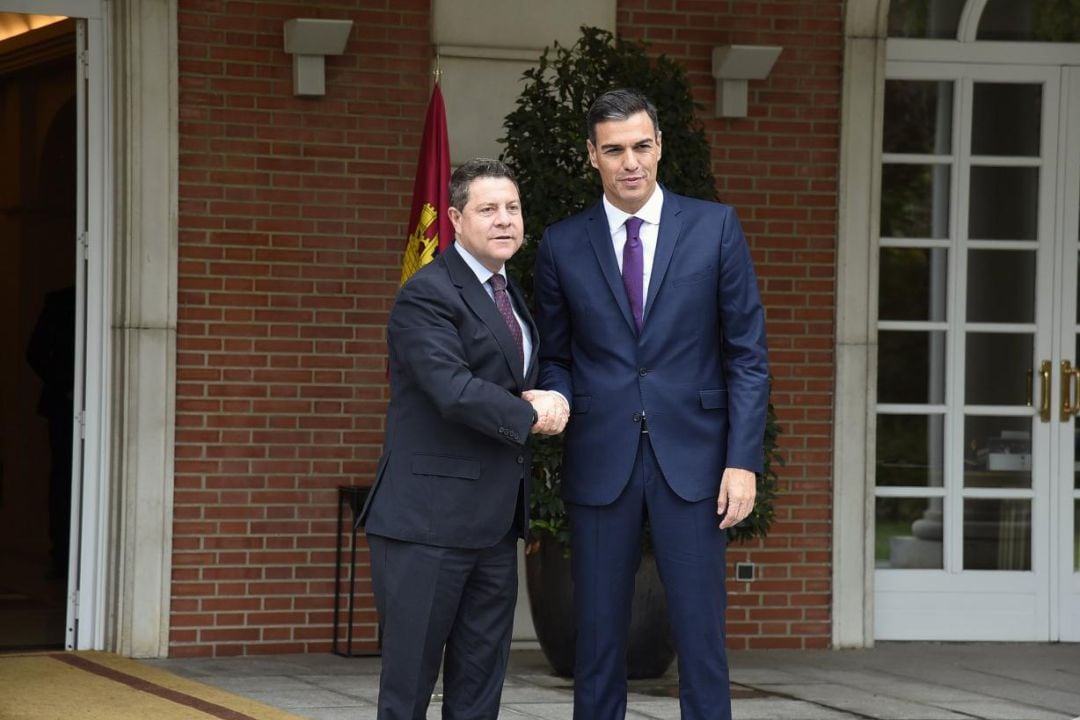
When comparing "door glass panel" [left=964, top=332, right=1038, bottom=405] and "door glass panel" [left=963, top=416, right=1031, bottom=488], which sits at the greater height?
"door glass panel" [left=964, top=332, right=1038, bottom=405]

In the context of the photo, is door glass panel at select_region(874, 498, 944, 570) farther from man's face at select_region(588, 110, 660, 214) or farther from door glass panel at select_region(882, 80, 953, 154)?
man's face at select_region(588, 110, 660, 214)

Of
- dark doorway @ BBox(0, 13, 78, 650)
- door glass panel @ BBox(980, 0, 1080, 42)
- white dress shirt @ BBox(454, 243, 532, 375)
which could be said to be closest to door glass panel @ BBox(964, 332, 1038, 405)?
door glass panel @ BBox(980, 0, 1080, 42)

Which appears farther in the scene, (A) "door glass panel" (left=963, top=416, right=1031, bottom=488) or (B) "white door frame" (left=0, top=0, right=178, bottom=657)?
(A) "door glass panel" (left=963, top=416, right=1031, bottom=488)

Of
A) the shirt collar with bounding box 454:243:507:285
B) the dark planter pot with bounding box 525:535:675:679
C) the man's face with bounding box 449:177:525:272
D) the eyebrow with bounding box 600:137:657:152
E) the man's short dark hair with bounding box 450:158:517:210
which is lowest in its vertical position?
the dark planter pot with bounding box 525:535:675:679

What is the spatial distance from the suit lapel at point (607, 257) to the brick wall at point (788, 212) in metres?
2.83

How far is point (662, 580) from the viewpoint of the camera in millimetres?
3836

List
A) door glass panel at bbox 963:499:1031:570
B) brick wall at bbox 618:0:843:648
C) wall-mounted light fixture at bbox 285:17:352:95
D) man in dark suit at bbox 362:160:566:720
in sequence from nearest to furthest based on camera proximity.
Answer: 1. man in dark suit at bbox 362:160:566:720
2. wall-mounted light fixture at bbox 285:17:352:95
3. brick wall at bbox 618:0:843:648
4. door glass panel at bbox 963:499:1031:570

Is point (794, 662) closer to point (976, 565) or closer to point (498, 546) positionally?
point (976, 565)

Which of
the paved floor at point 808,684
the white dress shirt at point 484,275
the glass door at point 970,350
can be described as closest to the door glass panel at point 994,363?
the glass door at point 970,350

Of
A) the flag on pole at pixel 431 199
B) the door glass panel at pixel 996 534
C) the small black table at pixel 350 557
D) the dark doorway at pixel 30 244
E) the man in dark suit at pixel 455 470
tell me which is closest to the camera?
the man in dark suit at pixel 455 470

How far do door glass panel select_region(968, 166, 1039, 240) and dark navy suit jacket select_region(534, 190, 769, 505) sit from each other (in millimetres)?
3389

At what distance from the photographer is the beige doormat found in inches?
204

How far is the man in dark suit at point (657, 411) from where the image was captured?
3.83 metres

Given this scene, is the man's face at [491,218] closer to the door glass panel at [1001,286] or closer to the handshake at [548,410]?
the handshake at [548,410]
